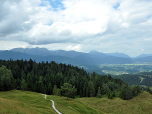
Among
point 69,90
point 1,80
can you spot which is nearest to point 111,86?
point 69,90

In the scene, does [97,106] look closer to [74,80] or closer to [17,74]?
[74,80]

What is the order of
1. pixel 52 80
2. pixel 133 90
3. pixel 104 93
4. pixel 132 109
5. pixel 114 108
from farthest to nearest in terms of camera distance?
pixel 52 80 → pixel 104 93 → pixel 133 90 → pixel 114 108 → pixel 132 109

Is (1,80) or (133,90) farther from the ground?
(1,80)

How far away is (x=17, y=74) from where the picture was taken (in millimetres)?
143250

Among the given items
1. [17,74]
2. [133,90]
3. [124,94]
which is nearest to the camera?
[124,94]

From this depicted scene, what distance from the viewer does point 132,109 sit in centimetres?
6888

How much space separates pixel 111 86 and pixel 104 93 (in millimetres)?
15331

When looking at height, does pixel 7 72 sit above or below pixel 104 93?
above

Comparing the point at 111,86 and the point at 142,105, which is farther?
the point at 111,86

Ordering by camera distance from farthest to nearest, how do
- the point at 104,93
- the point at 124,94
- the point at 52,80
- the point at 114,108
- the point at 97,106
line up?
1. the point at 52,80
2. the point at 104,93
3. the point at 124,94
4. the point at 97,106
5. the point at 114,108

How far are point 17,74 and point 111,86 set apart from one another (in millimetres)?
140464

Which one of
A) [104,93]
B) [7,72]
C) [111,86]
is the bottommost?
[104,93]

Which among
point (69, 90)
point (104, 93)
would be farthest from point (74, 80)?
point (69, 90)

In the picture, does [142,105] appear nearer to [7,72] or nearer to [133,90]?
[133,90]
